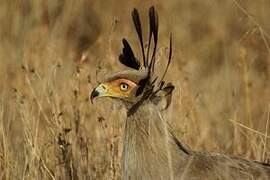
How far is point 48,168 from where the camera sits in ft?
16.9

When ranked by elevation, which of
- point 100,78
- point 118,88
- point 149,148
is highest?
point 100,78

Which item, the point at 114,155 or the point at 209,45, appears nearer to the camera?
the point at 114,155

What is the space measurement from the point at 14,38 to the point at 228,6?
189 centimetres

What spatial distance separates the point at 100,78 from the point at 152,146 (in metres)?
1.21

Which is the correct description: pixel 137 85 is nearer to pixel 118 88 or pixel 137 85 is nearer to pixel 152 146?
pixel 118 88

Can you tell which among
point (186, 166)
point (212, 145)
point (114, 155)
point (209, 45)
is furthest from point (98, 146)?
point (209, 45)

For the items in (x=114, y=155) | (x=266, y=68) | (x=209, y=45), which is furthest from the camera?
(x=209, y=45)

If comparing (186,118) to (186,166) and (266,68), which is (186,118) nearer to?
(186,166)

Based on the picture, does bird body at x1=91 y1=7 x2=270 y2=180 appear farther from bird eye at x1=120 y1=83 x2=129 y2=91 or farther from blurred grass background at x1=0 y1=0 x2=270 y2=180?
blurred grass background at x1=0 y1=0 x2=270 y2=180

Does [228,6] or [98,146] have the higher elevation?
[228,6]

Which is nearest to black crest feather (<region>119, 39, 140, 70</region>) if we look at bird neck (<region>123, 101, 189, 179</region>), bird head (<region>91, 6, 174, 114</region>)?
bird head (<region>91, 6, 174, 114</region>)

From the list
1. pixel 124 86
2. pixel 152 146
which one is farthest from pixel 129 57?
pixel 152 146

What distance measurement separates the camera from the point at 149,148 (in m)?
4.37

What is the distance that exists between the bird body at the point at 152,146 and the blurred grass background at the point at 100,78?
1.09ft
